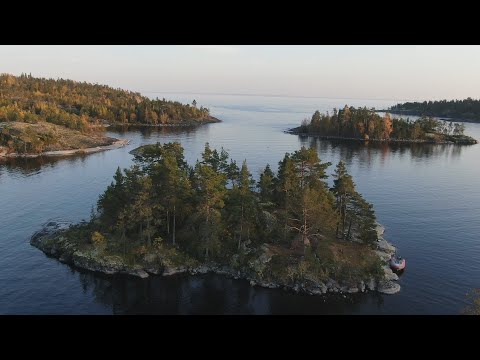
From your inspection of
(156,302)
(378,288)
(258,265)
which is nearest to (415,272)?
(378,288)

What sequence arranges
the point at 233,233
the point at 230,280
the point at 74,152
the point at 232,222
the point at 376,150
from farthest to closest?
1. the point at 376,150
2. the point at 74,152
3. the point at 232,222
4. the point at 233,233
5. the point at 230,280

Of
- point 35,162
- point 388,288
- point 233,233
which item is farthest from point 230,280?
point 35,162

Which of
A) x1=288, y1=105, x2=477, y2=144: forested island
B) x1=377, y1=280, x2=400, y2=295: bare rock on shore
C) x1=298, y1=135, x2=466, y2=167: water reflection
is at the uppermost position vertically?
x1=288, y1=105, x2=477, y2=144: forested island

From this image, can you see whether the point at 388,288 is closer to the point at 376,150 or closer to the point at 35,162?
the point at 35,162

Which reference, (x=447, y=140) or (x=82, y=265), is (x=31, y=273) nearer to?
(x=82, y=265)

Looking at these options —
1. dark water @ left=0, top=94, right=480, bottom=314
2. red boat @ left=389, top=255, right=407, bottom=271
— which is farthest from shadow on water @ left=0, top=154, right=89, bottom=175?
red boat @ left=389, top=255, right=407, bottom=271

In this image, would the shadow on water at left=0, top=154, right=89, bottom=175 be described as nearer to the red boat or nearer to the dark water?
the dark water

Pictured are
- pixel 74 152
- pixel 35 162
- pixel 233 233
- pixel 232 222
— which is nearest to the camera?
pixel 233 233
